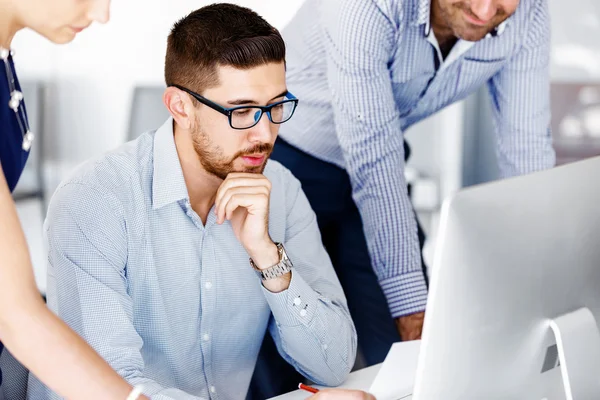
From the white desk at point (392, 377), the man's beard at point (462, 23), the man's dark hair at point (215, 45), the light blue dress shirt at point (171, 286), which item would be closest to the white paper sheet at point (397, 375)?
the white desk at point (392, 377)

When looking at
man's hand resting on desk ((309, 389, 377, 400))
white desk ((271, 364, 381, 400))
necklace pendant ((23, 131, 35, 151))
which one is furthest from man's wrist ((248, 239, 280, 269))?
necklace pendant ((23, 131, 35, 151))

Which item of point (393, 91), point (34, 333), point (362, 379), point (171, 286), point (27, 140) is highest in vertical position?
point (27, 140)

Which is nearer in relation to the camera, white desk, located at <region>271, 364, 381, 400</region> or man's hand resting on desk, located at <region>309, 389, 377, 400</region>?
man's hand resting on desk, located at <region>309, 389, 377, 400</region>

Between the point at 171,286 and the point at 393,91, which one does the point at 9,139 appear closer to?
the point at 171,286

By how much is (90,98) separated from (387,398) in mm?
3127

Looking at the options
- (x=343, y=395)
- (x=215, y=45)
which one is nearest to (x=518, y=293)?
(x=343, y=395)

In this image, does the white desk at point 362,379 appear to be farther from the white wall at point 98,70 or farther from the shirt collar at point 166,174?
the white wall at point 98,70

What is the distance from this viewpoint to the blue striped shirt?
1.93 metres

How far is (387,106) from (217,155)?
516 mm

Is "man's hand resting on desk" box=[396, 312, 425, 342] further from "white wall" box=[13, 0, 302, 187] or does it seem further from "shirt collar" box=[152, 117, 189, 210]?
"white wall" box=[13, 0, 302, 187]

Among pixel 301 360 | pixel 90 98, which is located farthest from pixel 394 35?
pixel 90 98

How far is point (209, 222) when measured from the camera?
167 centimetres

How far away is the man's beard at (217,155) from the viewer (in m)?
1.62

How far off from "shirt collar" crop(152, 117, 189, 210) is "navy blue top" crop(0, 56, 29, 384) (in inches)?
14.1
